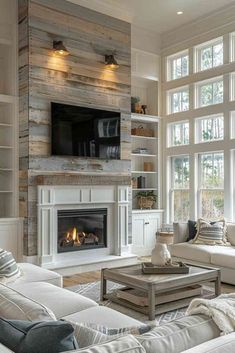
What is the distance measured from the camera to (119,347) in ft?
4.12

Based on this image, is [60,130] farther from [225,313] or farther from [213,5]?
[225,313]

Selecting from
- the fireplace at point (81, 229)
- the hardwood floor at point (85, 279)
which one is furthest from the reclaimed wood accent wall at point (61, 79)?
the hardwood floor at point (85, 279)

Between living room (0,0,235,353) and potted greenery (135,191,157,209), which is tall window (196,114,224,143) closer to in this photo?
living room (0,0,235,353)

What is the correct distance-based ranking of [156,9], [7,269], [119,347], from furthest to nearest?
[156,9] → [7,269] → [119,347]

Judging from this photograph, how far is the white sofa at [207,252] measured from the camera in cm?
473

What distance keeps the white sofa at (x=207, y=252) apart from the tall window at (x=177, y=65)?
3.15 m

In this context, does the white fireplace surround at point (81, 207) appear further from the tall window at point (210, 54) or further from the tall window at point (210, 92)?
the tall window at point (210, 54)

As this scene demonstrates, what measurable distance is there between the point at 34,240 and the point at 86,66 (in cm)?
284

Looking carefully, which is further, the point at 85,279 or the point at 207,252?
the point at 85,279

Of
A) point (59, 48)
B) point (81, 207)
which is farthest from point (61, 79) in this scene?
point (81, 207)

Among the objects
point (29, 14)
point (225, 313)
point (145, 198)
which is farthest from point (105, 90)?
point (225, 313)

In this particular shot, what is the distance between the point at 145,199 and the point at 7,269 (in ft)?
13.6

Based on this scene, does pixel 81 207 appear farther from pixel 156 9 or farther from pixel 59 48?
pixel 156 9

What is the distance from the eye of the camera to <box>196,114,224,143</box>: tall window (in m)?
6.53
